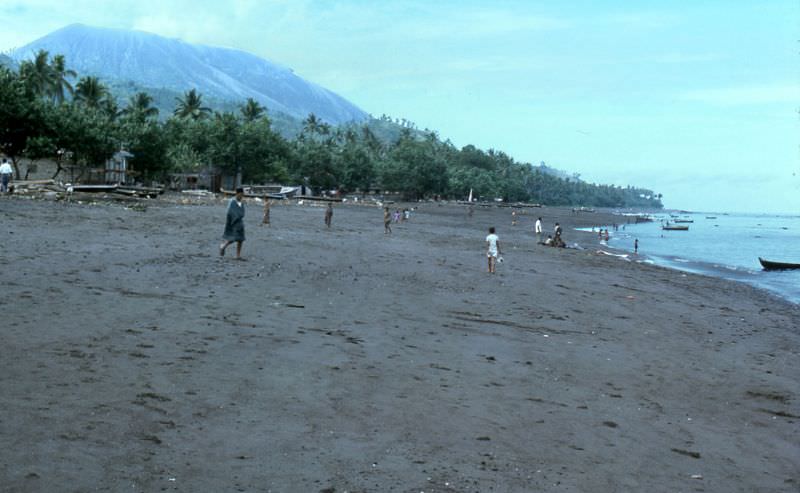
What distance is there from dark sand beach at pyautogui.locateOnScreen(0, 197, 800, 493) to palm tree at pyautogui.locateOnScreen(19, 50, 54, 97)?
237 feet

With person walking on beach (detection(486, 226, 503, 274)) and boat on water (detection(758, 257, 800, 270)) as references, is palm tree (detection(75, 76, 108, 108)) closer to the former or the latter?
person walking on beach (detection(486, 226, 503, 274))

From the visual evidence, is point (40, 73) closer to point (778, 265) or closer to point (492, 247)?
point (492, 247)

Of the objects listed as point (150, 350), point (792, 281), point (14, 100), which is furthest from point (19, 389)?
point (14, 100)

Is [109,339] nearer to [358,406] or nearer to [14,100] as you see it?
[358,406]

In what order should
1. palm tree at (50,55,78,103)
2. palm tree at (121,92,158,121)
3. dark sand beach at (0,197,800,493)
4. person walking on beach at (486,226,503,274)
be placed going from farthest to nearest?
palm tree at (121,92,158,121), palm tree at (50,55,78,103), person walking on beach at (486,226,503,274), dark sand beach at (0,197,800,493)

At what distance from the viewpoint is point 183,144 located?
8969cm

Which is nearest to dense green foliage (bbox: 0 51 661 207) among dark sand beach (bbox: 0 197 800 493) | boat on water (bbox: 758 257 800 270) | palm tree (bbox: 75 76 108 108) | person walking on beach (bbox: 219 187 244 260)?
palm tree (bbox: 75 76 108 108)

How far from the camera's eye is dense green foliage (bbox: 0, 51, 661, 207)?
53094 mm

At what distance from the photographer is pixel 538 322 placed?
15422 millimetres

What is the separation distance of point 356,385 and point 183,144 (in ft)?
286

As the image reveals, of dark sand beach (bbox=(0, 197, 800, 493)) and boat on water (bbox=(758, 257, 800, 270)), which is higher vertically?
dark sand beach (bbox=(0, 197, 800, 493))

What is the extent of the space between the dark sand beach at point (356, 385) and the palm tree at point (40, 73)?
72157 millimetres

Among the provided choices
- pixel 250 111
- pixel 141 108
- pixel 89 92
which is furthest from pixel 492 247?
pixel 250 111

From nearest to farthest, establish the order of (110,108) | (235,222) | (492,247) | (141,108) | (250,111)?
(235,222), (492,247), (110,108), (141,108), (250,111)
